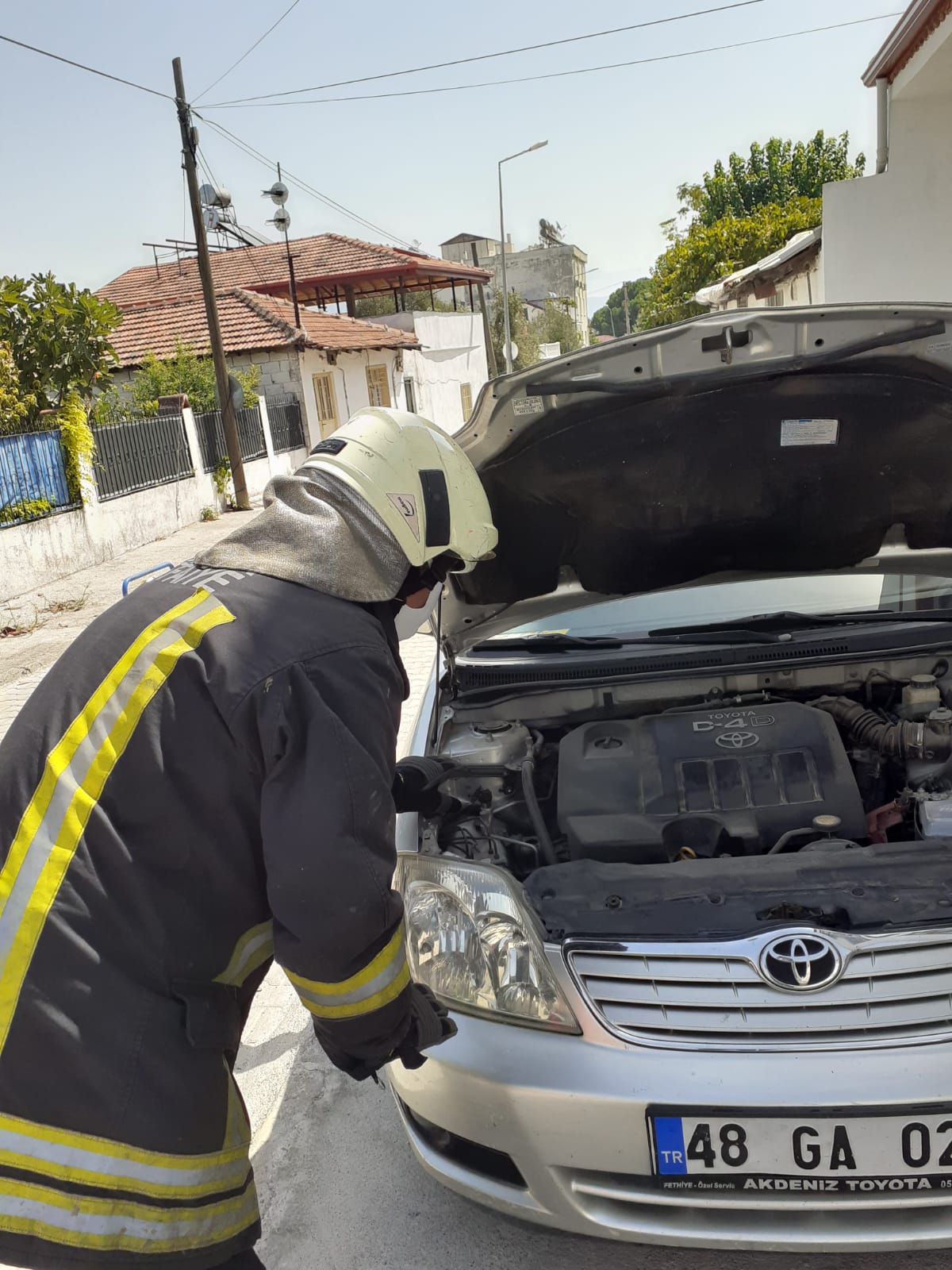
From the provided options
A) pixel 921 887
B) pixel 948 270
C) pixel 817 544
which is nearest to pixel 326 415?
pixel 948 270

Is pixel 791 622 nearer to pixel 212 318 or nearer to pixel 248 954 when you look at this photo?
pixel 248 954

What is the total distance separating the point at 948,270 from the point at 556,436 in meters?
10.5

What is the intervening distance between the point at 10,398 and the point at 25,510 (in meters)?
1.24

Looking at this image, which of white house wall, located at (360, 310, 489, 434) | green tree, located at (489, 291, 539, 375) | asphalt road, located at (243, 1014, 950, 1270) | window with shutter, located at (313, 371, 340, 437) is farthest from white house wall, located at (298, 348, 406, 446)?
green tree, located at (489, 291, 539, 375)

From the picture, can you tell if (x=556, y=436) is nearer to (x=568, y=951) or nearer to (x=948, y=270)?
(x=568, y=951)

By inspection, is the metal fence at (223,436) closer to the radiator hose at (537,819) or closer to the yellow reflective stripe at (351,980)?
the radiator hose at (537,819)

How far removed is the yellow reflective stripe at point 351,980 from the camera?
155 centimetres

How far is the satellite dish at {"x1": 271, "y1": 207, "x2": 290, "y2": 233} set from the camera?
20.6 metres

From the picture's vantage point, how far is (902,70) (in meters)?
10.4

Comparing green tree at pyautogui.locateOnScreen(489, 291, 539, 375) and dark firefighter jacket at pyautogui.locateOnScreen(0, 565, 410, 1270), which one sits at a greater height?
green tree at pyautogui.locateOnScreen(489, 291, 539, 375)

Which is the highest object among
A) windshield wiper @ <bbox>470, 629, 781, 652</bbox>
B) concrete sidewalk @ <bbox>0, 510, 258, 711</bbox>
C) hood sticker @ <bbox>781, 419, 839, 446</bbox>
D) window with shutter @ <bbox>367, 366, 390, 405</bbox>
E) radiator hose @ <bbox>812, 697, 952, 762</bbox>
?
window with shutter @ <bbox>367, 366, 390, 405</bbox>

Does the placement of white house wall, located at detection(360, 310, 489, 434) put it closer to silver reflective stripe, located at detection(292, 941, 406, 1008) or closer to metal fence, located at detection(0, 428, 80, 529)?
metal fence, located at detection(0, 428, 80, 529)

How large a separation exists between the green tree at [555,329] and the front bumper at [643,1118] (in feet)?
169

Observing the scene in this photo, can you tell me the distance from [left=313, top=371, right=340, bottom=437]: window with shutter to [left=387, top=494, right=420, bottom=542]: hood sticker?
20809 millimetres
